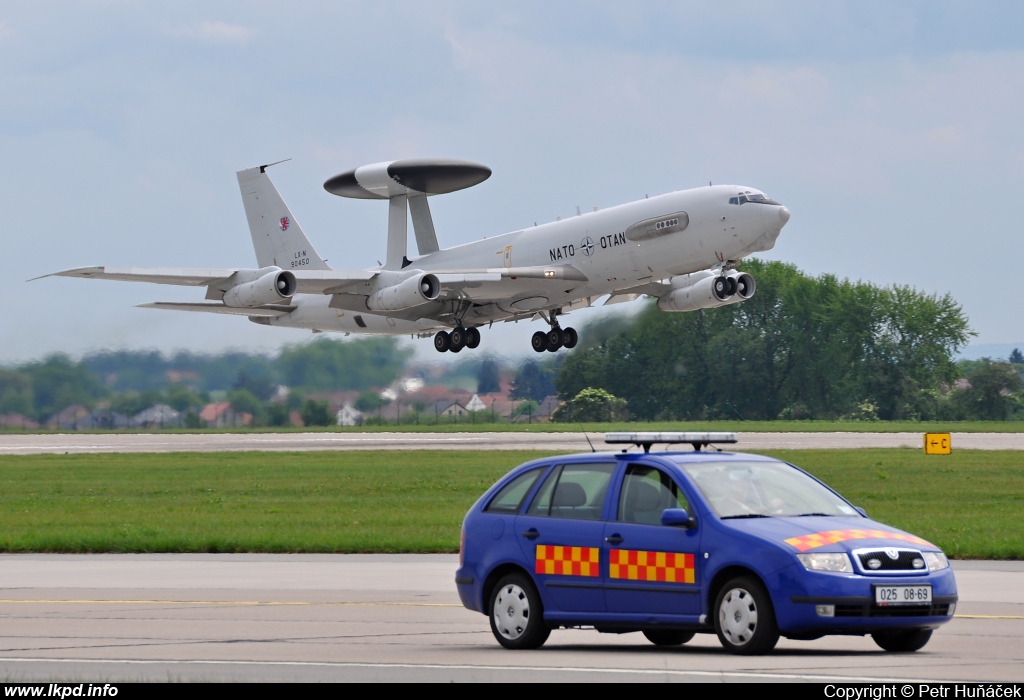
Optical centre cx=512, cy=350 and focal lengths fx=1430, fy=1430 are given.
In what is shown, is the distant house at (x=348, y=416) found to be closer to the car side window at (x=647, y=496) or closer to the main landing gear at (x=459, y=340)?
the main landing gear at (x=459, y=340)

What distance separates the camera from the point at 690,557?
10.8m

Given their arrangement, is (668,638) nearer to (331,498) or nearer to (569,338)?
(331,498)

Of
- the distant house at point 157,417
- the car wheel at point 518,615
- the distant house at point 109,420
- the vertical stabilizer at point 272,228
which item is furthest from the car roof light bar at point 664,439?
the vertical stabilizer at point 272,228

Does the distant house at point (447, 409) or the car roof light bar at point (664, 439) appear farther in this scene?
the distant house at point (447, 409)

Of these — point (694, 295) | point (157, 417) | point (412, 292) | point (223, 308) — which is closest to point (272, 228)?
point (223, 308)

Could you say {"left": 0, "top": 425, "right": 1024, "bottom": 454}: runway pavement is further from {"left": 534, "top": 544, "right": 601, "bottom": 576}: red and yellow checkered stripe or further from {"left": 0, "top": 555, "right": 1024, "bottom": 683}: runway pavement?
{"left": 534, "top": 544, "right": 601, "bottom": 576}: red and yellow checkered stripe

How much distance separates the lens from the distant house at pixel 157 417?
5000cm

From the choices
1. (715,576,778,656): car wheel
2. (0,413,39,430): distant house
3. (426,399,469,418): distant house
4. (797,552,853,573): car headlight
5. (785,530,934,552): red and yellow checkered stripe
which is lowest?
(715,576,778,656): car wheel

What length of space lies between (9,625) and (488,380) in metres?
41.6

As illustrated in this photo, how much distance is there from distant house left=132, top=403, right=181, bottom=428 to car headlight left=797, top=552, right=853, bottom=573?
42020 mm

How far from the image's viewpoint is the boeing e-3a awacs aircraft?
41344 mm

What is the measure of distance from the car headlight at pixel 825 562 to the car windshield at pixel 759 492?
79 cm

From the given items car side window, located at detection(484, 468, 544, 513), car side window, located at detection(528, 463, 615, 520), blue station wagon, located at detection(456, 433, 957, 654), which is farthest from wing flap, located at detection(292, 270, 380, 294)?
car side window, located at detection(528, 463, 615, 520)

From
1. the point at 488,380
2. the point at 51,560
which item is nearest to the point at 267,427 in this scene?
the point at 488,380
